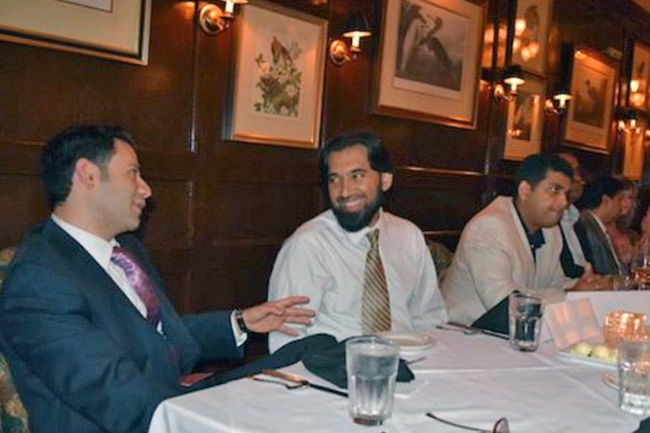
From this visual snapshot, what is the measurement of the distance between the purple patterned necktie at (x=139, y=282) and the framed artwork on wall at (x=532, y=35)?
420cm

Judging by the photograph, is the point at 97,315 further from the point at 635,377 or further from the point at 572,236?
the point at 572,236

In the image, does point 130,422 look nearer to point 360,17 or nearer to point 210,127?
point 210,127

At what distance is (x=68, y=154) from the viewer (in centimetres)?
183

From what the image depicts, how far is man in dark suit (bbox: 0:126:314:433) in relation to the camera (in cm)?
149

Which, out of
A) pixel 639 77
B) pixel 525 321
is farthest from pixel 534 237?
pixel 639 77

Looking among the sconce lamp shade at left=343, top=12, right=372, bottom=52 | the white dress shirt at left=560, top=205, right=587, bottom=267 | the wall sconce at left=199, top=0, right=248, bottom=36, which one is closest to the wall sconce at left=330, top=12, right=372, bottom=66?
the sconce lamp shade at left=343, top=12, right=372, bottom=52

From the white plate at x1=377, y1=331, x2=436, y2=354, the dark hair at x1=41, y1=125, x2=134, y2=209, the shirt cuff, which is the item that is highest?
the dark hair at x1=41, y1=125, x2=134, y2=209

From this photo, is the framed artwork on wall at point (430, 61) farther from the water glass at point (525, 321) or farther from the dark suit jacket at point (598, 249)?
the water glass at point (525, 321)

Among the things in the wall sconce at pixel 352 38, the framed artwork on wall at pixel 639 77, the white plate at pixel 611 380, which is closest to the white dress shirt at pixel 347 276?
the white plate at pixel 611 380

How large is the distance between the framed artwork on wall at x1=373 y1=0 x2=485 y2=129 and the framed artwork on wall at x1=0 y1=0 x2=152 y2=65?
169cm

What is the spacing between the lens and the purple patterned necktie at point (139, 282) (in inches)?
75.4

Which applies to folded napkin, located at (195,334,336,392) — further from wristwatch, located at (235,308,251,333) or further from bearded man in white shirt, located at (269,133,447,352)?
bearded man in white shirt, located at (269,133,447,352)

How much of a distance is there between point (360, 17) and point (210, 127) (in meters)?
1.14

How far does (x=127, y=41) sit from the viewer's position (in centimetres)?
277
